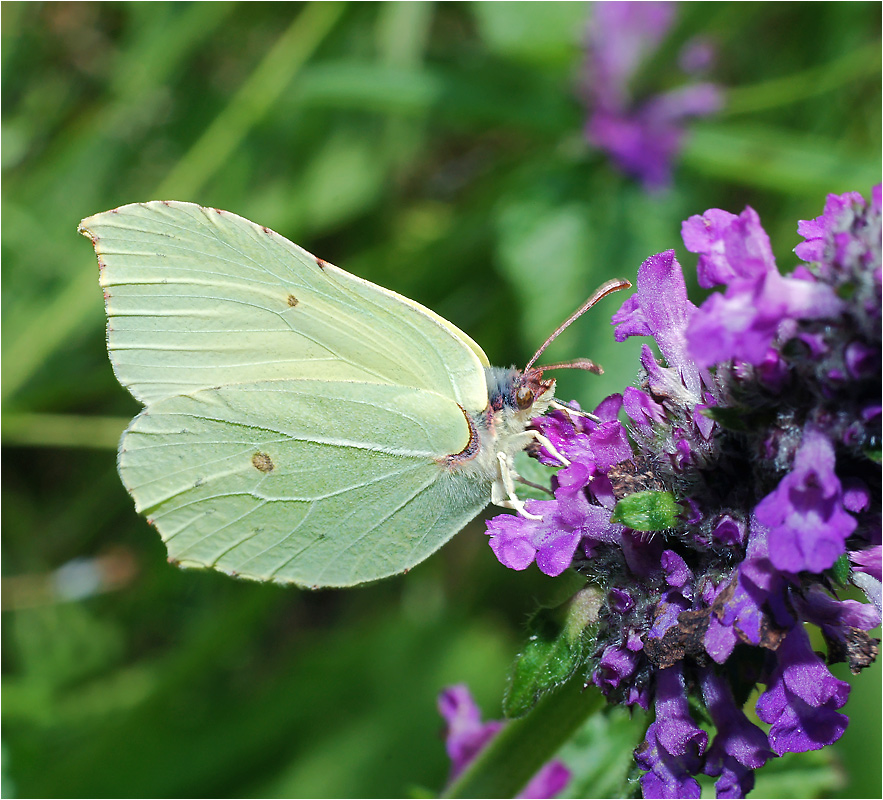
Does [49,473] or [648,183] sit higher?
[648,183]

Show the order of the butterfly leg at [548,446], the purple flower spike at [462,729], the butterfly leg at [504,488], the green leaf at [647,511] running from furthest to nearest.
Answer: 1. the purple flower spike at [462,729]
2. the butterfly leg at [504,488]
3. the butterfly leg at [548,446]
4. the green leaf at [647,511]

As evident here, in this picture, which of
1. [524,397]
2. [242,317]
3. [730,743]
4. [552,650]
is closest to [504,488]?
[524,397]

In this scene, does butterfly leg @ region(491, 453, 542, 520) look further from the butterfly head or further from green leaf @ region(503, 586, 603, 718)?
green leaf @ region(503, 586, 603, 718)

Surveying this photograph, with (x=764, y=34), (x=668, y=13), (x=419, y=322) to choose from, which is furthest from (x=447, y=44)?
(x=419, y=322)

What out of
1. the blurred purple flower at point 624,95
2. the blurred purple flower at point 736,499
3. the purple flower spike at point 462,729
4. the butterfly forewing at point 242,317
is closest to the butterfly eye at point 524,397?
the butterfly forewing at point 242,317

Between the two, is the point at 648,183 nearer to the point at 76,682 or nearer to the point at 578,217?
the point at 578,217

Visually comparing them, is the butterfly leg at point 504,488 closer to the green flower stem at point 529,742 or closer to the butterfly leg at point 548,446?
the butterfly leg at point 548,446
